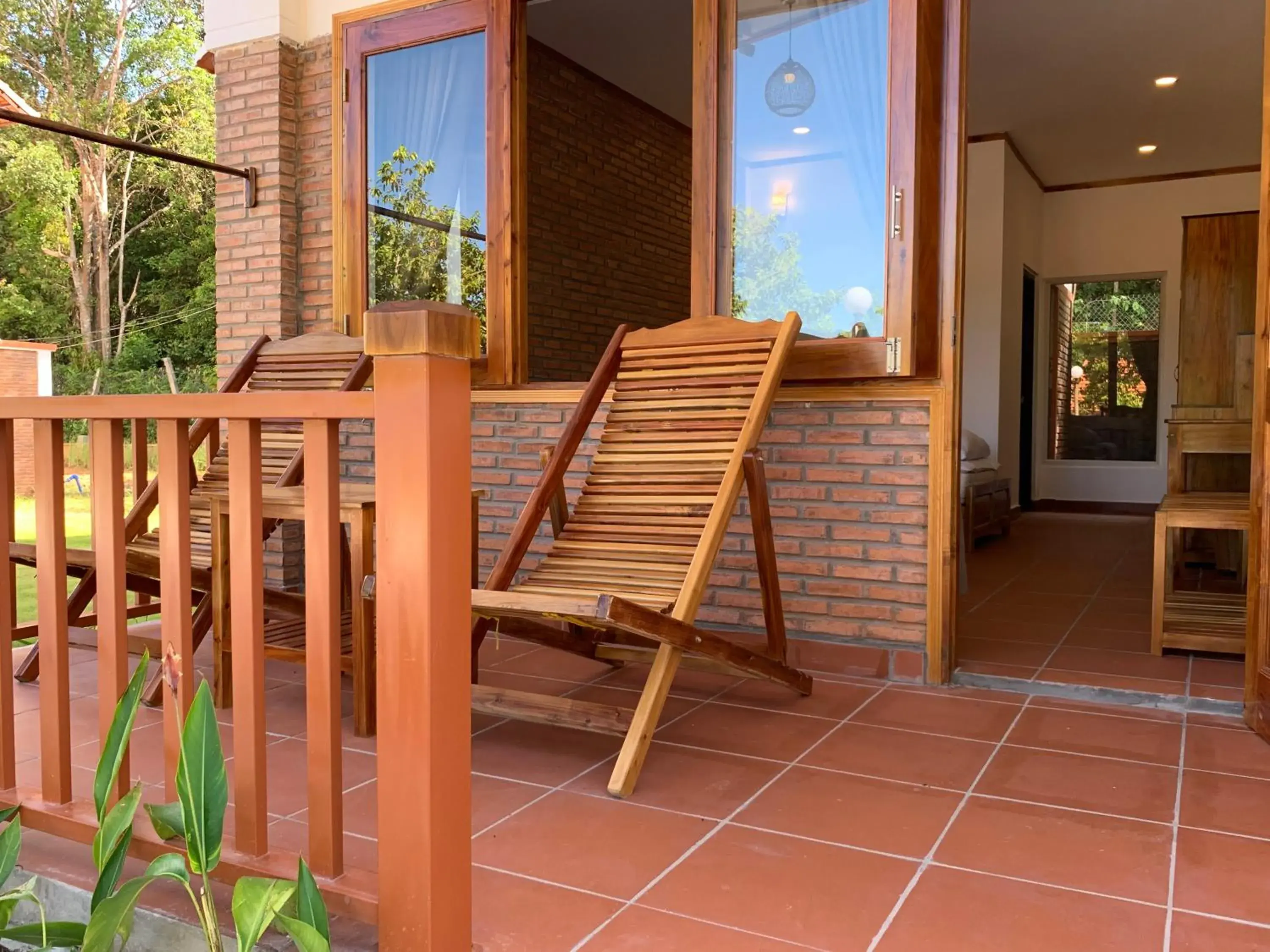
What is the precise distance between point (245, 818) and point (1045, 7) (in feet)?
18.8

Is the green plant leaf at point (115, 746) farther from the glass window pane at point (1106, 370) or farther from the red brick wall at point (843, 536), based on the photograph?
the glass window pane at point (1106, 370)

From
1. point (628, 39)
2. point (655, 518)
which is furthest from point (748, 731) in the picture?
point (628, 39)

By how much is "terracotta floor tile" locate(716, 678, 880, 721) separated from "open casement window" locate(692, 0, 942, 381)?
0.99m

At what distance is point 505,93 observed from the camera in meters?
4.06

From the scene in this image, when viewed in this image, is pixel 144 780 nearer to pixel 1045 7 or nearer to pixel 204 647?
pixel 204 647

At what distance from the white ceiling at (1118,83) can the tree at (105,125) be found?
15227 mm

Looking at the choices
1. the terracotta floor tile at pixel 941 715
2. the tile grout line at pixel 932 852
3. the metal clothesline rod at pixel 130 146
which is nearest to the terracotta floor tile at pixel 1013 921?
the tile grout line at pixel 932 852

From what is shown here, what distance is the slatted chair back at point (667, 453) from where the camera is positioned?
2.87 metres

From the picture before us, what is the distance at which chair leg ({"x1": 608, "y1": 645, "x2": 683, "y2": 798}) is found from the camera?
233 cm

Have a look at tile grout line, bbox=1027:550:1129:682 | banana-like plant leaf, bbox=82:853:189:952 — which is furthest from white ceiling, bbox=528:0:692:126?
banana-like plant leaf, bbox=82:853:189:952

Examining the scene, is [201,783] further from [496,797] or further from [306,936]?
[496,797]

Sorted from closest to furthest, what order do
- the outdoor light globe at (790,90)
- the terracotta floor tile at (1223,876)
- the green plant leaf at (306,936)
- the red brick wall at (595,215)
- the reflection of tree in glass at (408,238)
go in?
the green plant leaf at (306,936)
the terracotta floor tile at (1223,876)
the outdoor light globe at (790,90)
the reflection of tree in glass at (408,238)
the red brick wall at (595,215)

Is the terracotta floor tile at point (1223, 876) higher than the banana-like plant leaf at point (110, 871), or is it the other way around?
the banana-like plant leaf at point (110, 871)

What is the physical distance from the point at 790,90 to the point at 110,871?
122 inches
